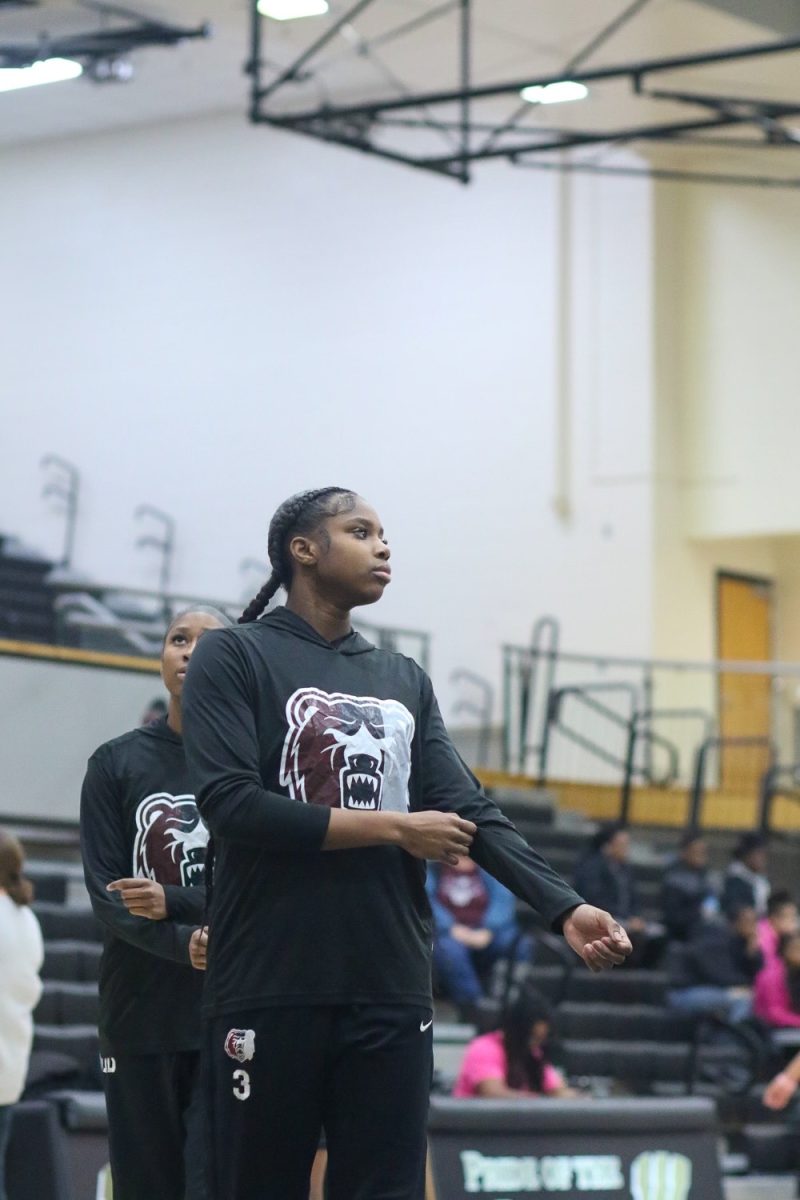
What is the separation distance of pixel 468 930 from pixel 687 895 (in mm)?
1935

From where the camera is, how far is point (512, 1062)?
31.4 ft

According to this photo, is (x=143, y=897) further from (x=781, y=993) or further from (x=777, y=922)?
(x=777, y=922)

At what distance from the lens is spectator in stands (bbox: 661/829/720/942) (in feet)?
43.8

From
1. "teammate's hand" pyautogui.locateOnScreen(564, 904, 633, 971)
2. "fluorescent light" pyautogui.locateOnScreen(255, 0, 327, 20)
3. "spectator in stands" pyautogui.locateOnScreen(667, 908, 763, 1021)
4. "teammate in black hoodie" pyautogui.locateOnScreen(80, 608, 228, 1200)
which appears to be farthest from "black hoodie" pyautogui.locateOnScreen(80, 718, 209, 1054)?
"fluorescent light" pyautogui.locateOnScreen(255, 0, 327, 20)

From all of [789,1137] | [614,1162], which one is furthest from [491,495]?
[614,1162]

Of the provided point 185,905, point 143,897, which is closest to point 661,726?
point 185,905

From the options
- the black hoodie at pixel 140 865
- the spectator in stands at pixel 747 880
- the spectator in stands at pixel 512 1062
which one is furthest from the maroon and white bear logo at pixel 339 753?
the spectator in stands at pixel 747 880

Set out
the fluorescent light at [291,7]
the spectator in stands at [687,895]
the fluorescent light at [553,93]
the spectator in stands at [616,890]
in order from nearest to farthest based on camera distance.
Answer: the fluorescent light at [291,7] → the fluorescent light at [553,93] → the spectator in stands at [616,890] → the spectator in stands at [687,895]

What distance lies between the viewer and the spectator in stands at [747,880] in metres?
14.0

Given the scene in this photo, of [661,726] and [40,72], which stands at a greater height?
[40,72]

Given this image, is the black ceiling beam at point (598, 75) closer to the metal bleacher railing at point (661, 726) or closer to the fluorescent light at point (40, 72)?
the fluorescent light at point (40, 72)

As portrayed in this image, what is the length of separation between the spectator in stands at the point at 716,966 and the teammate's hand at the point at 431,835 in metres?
9.06

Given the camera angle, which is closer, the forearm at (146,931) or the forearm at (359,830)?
the forearm at (359,830)

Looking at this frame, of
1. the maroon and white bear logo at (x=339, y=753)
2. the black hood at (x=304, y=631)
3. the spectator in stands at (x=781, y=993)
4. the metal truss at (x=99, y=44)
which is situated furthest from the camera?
Answer: the metal truss at (x=99, y=44)
